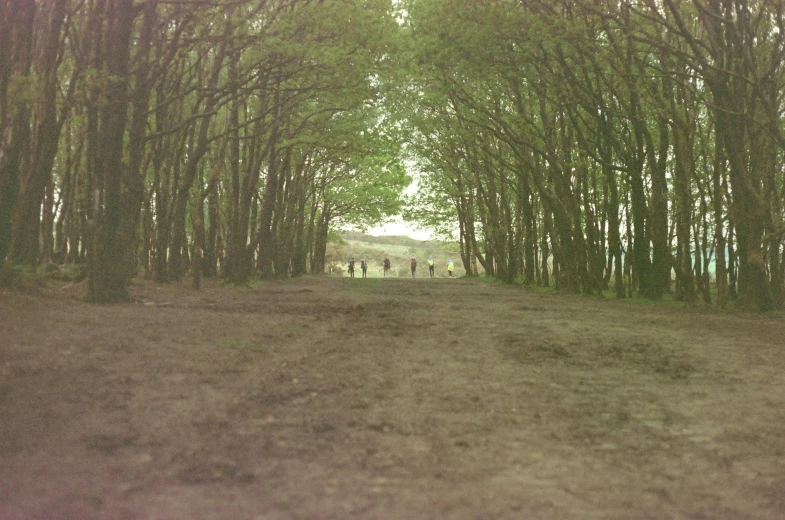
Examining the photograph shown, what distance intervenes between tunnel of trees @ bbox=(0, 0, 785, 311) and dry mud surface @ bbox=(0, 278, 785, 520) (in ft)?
17.9

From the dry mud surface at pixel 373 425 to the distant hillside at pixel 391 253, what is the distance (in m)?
82.4

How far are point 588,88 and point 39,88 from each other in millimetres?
16723

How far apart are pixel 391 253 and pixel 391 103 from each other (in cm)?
11981

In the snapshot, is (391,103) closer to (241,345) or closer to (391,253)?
(241,345)

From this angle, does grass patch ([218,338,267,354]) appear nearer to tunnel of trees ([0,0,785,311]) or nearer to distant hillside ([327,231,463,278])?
tunnel of trees ([0,0,785,311])

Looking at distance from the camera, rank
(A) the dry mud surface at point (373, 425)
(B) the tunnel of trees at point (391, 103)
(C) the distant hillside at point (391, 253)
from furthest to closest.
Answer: (C) the distant hillside at point (391, 253) → (B) the tunnel of trees at point (391, 103) → (A) the dry mud surface at point (373, 425)

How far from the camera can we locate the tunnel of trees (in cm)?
1542

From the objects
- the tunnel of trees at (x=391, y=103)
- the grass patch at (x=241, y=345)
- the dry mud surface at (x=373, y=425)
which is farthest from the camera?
the tunnel of trees at (x=391, y=103)

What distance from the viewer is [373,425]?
595 centimetres

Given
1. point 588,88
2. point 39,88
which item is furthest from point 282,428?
point 588,88

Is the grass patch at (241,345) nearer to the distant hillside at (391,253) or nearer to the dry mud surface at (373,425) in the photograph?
the dry mud surface at (373,425)

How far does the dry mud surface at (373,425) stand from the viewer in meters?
4.19

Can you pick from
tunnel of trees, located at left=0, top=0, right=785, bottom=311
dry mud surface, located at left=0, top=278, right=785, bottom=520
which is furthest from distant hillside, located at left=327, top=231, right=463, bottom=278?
dry mud surface, located at left=0, top=278, right=785, bottom=520

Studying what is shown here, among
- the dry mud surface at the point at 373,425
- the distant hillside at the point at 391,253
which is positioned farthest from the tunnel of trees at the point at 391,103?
the distant hillside at the point at 391,253
